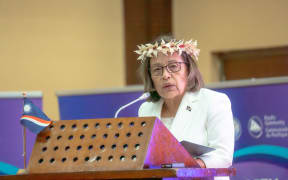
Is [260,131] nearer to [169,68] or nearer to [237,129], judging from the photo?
[237,129]

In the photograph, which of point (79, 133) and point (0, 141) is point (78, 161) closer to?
point (79, 133)

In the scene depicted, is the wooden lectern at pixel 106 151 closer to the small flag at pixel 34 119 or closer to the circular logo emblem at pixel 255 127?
the small flag at pixel 34 119

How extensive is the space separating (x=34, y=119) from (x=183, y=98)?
3.04ft

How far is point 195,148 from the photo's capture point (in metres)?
2.56

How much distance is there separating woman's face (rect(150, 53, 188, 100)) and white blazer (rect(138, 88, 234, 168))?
7cm

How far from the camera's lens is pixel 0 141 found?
13.9 feet

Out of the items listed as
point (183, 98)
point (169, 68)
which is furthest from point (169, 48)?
point (183, 98)

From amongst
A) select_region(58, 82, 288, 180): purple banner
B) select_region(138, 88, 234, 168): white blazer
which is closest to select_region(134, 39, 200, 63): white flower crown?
select_region(138, 88, 234, 168): white blazer

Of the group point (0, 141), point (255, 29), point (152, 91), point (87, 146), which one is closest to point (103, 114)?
point (0, 141)

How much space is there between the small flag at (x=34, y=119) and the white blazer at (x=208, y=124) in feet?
2.46

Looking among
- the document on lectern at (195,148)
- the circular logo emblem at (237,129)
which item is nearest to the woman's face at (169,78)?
the document on lectern at (195,148)

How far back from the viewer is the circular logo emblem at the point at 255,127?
4.05 meters

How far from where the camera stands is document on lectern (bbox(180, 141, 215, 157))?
2.52 meters

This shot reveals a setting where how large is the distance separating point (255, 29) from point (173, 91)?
3790mm
